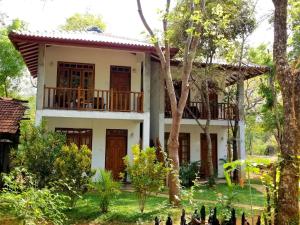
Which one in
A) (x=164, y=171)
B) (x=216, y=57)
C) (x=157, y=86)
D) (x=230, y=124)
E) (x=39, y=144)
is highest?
(x=216, y=57)

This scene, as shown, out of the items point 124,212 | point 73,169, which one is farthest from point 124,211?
point 73,169

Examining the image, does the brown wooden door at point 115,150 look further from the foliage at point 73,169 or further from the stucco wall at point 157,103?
the foliage at point 73,169

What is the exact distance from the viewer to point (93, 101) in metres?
14.5

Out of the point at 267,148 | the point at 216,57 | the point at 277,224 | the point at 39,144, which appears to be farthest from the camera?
the point at 267,148

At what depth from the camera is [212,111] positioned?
17359mm

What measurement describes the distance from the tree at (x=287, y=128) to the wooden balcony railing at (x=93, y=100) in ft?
32.4

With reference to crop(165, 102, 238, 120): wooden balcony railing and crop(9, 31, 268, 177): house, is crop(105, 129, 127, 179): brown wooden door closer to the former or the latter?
crop(9, 31, 268, 177): house

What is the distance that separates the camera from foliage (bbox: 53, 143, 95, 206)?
9.58m

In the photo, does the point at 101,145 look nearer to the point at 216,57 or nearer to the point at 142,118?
the point at 142,118

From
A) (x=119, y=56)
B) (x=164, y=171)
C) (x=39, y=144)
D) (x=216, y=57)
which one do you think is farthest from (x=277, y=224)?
(x=119, y=56)

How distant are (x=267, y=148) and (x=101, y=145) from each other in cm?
2561

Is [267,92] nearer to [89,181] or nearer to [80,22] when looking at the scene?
[89,181]

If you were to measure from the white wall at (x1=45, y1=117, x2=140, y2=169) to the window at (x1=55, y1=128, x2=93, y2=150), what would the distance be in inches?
6.8

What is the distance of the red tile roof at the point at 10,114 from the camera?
12134 mm
